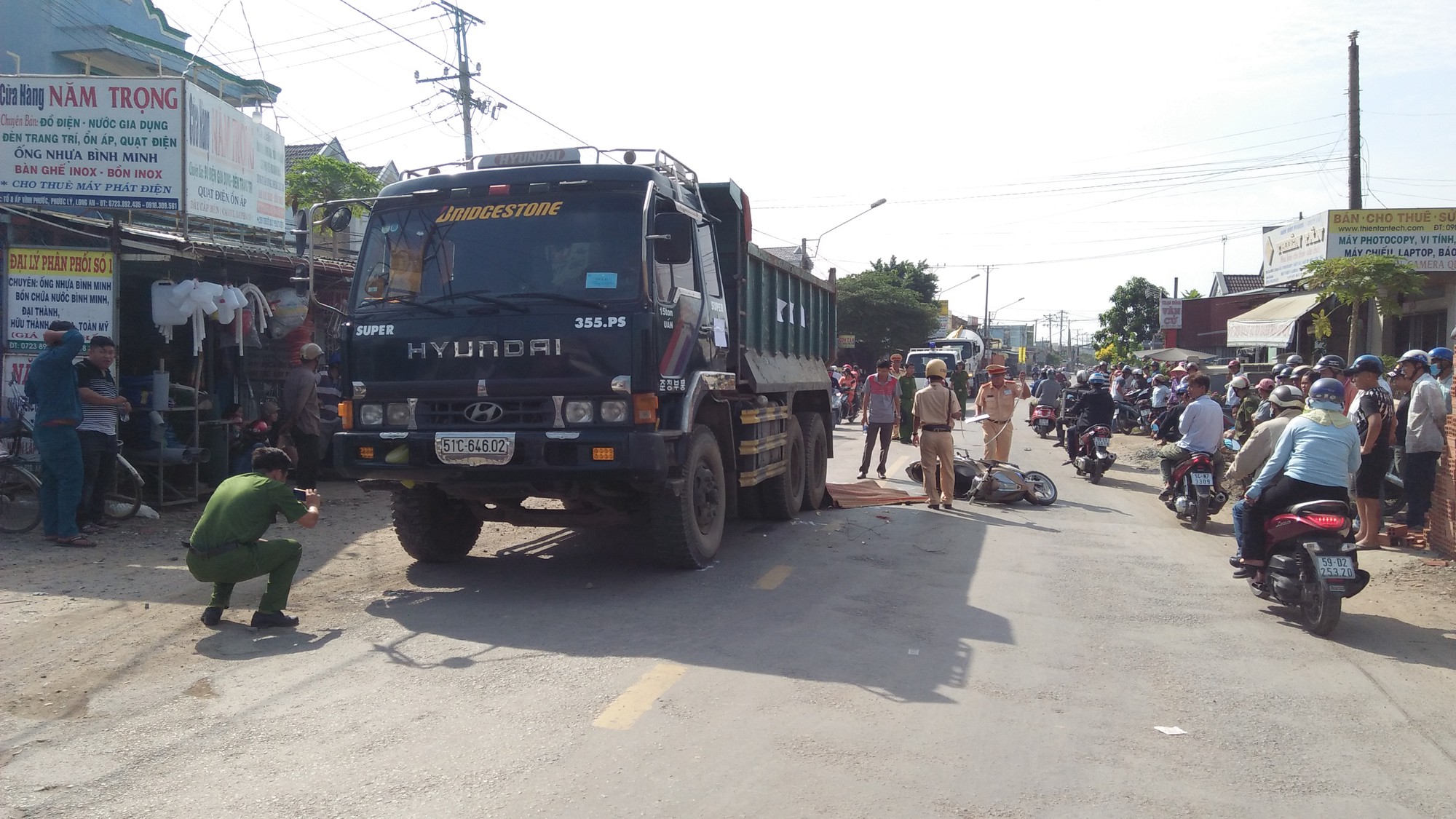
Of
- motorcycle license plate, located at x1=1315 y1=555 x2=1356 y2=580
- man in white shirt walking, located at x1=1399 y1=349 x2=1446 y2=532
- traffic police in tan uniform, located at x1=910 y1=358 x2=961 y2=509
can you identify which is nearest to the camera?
motorcycle license plate, located at x1=1315 y1=555 x2=1356 y2=580

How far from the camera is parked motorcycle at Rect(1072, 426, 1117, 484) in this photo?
14.5 metres

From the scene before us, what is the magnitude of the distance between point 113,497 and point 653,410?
5897mm

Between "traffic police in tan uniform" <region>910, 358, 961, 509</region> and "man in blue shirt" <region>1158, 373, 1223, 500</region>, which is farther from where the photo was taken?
"traffic police in tan uniform" <region>910, 358, 961, 509</region>

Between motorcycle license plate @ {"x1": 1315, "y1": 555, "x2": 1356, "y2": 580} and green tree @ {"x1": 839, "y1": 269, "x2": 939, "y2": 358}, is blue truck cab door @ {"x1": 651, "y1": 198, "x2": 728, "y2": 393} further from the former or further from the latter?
green tree @ {"x1": 839, "y1": 269, "x2": 939, "y2": 358}

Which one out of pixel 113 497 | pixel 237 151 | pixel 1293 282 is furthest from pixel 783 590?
pixel 1293 282

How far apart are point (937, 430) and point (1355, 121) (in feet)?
49.4

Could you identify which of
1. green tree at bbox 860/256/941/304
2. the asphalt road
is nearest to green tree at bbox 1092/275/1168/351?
green tree at bbox 860/256/941/304

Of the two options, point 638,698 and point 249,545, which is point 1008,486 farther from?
point 249,545

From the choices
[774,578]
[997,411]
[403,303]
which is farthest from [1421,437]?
[403,303]

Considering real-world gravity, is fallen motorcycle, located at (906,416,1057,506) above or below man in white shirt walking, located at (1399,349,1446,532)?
below

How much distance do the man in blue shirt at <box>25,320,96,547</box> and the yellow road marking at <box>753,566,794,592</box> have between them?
5574mm

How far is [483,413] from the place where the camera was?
21.6 feet

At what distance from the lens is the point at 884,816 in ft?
11.6

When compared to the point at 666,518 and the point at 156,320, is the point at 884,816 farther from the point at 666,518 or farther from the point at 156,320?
the point at 156,320
